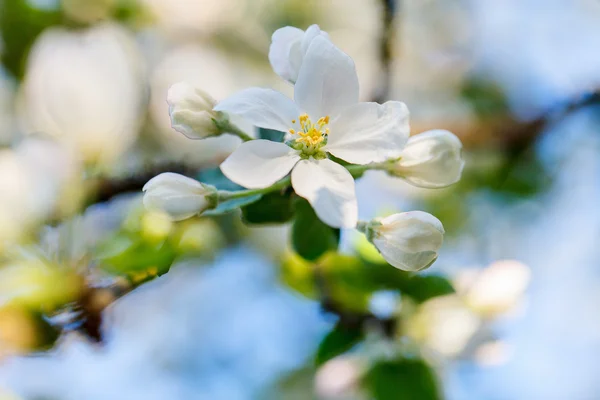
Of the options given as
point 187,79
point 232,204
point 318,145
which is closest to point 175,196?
point 232,204

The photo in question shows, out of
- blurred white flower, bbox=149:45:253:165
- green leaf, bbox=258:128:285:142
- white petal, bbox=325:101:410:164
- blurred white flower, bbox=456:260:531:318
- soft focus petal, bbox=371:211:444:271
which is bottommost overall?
soft focus petal, bbox=371:211:444:271

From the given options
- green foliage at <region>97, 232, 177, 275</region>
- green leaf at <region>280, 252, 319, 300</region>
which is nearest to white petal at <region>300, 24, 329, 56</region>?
green foliage at <region>97, 232, 177, 275</region>

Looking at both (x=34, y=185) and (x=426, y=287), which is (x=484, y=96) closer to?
(x=426, y=287)

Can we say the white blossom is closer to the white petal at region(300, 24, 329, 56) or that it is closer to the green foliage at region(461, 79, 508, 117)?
the white petal at region(300, 24, 329, 56)

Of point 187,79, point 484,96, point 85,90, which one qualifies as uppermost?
point 484,96

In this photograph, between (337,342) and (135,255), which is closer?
(135,255)

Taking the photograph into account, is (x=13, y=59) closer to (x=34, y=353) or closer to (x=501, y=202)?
(x=34, y=353)
